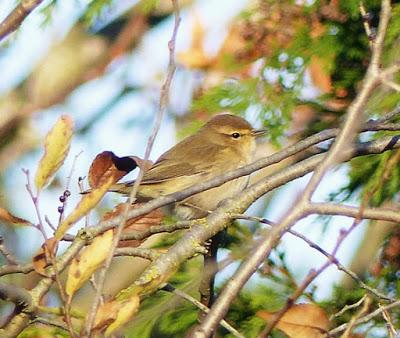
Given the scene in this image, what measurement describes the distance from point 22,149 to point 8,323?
4.48m

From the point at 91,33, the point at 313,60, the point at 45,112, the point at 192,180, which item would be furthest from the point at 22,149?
the point at 313,60

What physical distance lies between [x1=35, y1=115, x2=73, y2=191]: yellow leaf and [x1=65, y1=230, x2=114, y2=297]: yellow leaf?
20 cm

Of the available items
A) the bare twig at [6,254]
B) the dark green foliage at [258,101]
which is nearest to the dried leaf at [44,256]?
the bare twig at [6,254]

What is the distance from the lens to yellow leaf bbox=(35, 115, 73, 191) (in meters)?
2.24

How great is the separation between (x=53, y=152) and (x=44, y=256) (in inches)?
8.7

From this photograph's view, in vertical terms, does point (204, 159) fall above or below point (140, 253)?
below

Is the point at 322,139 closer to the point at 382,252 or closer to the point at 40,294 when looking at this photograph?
the point at 40,294

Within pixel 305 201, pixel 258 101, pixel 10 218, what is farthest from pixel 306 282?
pixel 258 101

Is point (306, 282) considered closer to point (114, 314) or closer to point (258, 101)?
point (114, 314)

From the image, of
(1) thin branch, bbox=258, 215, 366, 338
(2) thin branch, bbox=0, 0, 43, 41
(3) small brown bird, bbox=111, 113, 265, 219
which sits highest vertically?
(2) thin branch, bbox=0, 0, 43, 41

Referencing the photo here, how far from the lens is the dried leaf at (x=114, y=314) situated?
2.07m

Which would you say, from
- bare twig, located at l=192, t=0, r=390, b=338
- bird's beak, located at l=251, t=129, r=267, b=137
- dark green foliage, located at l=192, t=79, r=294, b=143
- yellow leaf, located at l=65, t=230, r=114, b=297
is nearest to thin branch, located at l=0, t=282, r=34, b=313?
yellow leaf, located at l=65, t=230, r=114, b=297

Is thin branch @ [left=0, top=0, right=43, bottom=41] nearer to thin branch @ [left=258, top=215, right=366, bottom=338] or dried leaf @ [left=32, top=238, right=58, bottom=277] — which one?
dried leaf @ [left=32, top=238, right=58, bottom=277]

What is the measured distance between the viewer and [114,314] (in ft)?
6.82
